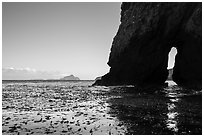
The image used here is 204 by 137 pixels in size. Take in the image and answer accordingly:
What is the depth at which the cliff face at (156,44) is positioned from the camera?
4659cm

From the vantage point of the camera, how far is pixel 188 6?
46.3 m

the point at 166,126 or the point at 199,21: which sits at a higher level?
the point at 199,21

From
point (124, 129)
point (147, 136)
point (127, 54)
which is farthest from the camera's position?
point (127, 54)

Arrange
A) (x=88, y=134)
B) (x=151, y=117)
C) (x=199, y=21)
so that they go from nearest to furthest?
1. (x=88, y=134)
2. (x=151, y=117)
3. (x=199, y=21)

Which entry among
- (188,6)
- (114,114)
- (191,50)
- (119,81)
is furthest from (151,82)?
(114,114)

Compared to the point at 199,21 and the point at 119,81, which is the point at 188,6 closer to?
the point at 199,21

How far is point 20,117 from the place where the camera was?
59.9ft

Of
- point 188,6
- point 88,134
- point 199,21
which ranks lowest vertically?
point 88,134

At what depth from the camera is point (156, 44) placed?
55.4 metres

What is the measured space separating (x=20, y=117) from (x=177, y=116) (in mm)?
12181

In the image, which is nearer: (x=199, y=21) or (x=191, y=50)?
(x=199, y=21)

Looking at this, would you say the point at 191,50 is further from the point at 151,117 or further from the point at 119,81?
the point at 151,117

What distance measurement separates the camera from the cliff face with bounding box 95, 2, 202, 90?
4659 centimetres

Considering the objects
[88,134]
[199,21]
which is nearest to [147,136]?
[88,134]
